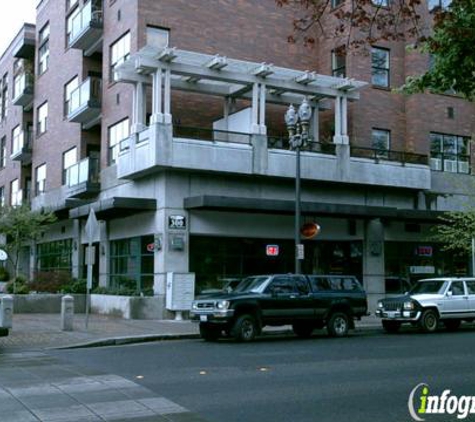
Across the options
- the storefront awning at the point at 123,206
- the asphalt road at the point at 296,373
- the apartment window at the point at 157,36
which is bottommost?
the asphalt road at the point at 296,373

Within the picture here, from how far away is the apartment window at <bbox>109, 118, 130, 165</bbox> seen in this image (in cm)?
2822

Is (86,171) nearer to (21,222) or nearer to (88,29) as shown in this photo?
(21,222)

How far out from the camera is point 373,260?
93.6ft

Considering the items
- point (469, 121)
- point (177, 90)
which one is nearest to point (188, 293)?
point (177, 90)

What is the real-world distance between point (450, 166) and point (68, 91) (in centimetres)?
1868

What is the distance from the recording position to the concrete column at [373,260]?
93.1ft

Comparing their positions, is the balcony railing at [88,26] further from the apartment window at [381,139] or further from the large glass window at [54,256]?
the apartment window at [381,139]

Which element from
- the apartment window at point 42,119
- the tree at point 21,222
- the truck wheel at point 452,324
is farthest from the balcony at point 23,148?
the truck wheel at point 452,324

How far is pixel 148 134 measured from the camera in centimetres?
2480

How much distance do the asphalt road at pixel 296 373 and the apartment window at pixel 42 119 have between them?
23.3 meters

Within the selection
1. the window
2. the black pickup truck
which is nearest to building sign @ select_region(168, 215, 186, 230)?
the black pickup truck

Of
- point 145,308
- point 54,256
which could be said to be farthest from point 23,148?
point 145,308

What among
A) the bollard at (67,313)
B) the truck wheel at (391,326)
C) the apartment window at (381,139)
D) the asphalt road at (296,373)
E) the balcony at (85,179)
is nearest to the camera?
the asphalt road at (296,373)

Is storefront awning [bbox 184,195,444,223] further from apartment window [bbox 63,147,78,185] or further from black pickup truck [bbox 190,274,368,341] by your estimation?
apartment window [bbox 63,147,78,185]
